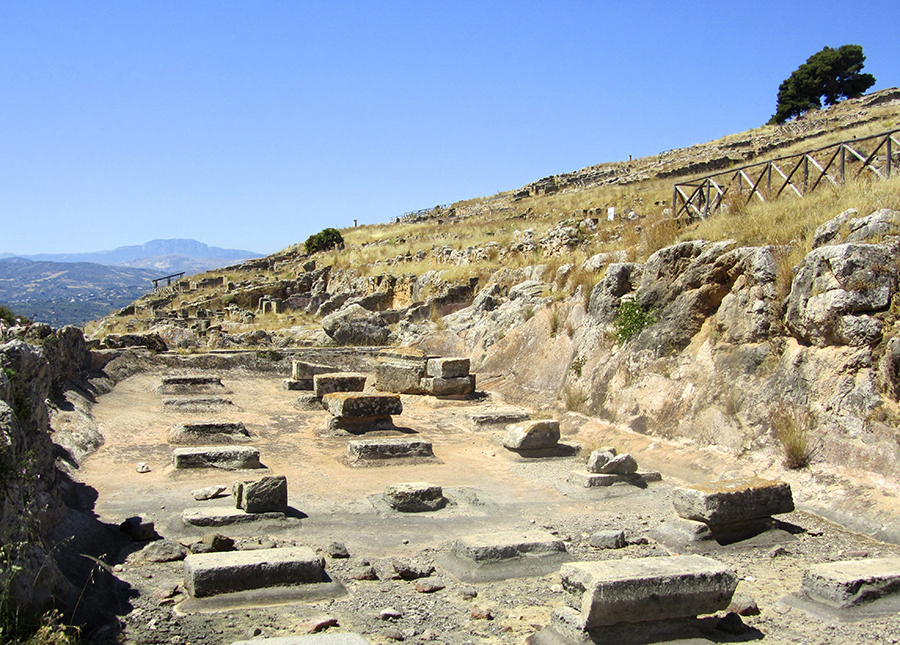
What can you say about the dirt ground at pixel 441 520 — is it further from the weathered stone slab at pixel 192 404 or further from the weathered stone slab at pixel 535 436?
the weathered stone slab at pixel 535 436

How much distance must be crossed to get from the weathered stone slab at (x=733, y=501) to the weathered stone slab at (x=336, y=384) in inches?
294

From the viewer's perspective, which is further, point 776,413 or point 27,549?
point 776,413

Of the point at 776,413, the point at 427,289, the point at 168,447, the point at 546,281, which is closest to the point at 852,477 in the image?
the point at 776,413

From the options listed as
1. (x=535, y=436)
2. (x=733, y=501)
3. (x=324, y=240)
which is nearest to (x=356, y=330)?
(x=535, y=436)

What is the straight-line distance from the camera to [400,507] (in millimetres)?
Result: 7281

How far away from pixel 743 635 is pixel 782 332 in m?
5.21

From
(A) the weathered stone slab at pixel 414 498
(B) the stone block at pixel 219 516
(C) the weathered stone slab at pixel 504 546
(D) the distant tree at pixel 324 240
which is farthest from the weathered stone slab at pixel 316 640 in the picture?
(D) the distant tree at pixel 324 240

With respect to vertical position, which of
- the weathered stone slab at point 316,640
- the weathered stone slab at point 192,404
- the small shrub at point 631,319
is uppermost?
the small shrub at point 631,319

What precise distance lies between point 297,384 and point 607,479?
7.99 metres

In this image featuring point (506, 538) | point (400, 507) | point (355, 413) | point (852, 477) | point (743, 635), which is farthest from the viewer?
point (355, 413)

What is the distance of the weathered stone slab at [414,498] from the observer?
7289 mm

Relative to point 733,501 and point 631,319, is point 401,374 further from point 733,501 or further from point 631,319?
point 733,501

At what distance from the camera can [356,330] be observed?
1912 cm

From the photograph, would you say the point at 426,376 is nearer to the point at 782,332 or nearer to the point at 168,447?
the point at 168,447
